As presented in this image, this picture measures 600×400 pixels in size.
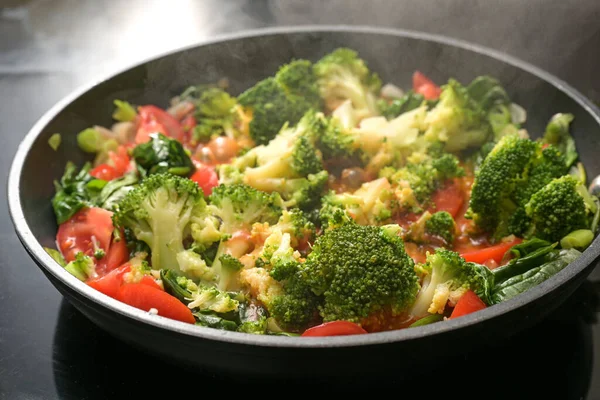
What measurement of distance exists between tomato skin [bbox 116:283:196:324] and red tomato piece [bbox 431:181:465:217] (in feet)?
3.82

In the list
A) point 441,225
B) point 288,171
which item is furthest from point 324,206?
point 441,225

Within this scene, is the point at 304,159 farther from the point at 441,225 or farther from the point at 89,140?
the point at 89,140

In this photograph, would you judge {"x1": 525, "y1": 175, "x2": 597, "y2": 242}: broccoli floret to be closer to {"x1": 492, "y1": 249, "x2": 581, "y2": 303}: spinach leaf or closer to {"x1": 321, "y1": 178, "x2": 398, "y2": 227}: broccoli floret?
{"x1": 492, "y1": 249, "x2": 581, "y2": 303}: spinach leaf

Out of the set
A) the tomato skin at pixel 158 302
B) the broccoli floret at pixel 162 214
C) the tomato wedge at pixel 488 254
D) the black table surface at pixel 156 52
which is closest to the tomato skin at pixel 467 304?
the black table surface at pixel 156 52

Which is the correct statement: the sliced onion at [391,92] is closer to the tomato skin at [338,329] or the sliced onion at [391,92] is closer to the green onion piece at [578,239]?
the green onion piece at [578,239]

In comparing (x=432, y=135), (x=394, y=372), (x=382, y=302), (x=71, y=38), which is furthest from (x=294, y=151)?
(x=71, y=38)

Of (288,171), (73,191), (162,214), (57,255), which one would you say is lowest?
(57,255)

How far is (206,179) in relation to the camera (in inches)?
107

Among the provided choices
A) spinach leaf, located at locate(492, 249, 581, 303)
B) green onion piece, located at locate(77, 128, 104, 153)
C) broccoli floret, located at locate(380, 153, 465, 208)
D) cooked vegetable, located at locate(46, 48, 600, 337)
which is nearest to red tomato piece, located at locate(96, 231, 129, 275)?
cooked vegetable, located at locate(46, 48, 600, 337)

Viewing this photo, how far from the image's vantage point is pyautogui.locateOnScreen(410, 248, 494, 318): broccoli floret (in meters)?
2.02

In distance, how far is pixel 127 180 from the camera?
9.01 feet

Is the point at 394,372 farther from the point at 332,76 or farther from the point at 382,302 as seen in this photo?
the point at 332,76

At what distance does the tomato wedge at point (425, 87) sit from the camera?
326cm

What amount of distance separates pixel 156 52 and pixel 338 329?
3165 mm
